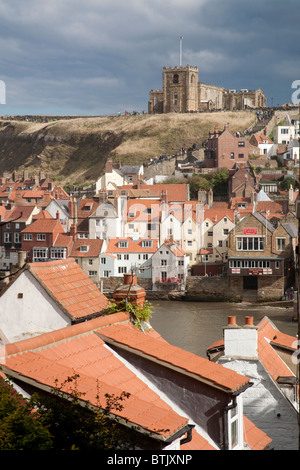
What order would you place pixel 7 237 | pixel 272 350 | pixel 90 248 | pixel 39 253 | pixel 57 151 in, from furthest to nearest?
pixel 57 151, pixel 7 237, pixel 39 253, pixel 90 248, pixel 272 350

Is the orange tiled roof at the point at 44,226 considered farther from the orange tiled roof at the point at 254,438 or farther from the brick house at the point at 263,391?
the orange tiled roof at the point at 254,438

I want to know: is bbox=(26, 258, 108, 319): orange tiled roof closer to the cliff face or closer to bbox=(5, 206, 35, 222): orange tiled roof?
bbox=(5, 206, 35, 222): orange tiled roof

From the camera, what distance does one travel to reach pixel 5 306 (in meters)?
12.5

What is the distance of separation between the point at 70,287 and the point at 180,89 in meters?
130

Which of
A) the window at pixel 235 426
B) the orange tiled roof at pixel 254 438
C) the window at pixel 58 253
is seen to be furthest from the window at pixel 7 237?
the window at pixel 235 426

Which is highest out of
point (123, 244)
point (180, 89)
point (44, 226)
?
point (180, 89)

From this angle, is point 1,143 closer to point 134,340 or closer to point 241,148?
point 241,148

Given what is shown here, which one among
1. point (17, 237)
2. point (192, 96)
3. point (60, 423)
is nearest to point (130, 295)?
point (60, 423)

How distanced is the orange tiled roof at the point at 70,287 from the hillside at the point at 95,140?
104 meters

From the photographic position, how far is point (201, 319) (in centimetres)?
5094

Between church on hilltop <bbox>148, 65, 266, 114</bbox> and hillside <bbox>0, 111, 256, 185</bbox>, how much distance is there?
155 inches

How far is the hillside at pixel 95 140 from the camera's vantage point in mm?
126562

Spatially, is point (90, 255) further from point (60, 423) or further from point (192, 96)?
point (192, 96)

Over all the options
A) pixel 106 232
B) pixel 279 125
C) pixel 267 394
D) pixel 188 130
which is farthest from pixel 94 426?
pixel 188 130
